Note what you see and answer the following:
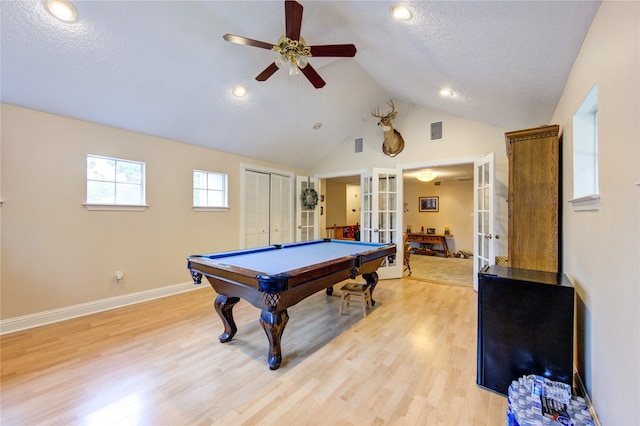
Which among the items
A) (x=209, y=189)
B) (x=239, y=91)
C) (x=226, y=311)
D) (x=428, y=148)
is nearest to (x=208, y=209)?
(x=209, y=189)

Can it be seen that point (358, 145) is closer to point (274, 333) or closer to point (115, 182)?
point (115, 182)

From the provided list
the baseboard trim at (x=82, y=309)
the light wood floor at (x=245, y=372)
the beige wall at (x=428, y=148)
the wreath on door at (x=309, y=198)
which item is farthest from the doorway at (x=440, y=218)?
the baseboard trim at (x=82, y=309)

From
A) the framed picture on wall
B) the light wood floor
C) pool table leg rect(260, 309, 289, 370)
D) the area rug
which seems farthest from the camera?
the framed picture on wall

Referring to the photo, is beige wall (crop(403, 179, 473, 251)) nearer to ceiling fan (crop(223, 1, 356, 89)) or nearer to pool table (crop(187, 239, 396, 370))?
pool table (crop(187, 239, 396, 370))

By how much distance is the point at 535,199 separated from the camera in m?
2.52

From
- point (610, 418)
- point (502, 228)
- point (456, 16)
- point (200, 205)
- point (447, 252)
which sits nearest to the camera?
point (610, 418)

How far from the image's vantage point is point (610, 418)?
4.12 ft

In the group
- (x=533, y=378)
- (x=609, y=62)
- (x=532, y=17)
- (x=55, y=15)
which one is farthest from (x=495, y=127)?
(x=55, y=15)

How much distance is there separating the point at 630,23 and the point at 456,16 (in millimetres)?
1046

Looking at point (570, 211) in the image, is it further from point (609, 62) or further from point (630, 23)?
point (630, 23)

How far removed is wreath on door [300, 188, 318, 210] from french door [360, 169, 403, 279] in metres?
1.57

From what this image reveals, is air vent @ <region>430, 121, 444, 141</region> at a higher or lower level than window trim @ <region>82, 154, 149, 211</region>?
higher

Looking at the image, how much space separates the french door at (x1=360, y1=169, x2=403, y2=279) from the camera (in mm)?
4883

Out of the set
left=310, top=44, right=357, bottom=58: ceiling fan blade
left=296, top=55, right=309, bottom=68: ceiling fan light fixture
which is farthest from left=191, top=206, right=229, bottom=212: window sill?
left=310, top=44, right=357, bottom=58: ceiling fan blade
